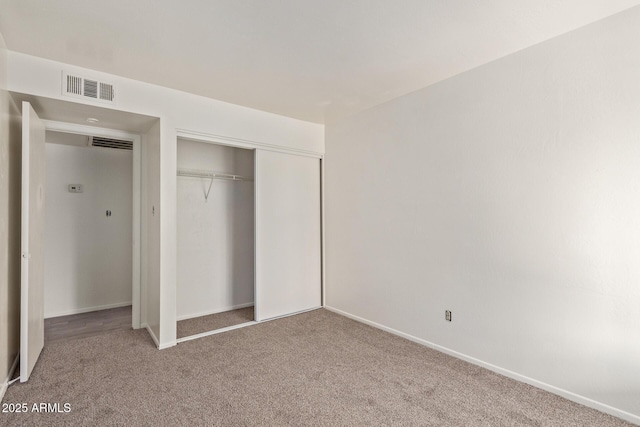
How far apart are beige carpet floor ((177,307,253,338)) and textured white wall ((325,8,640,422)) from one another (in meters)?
1.69

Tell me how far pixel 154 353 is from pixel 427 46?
3.43m

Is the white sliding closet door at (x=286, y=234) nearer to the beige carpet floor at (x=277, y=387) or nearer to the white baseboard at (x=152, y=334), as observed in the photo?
the beige carpet floor at (x=277, y=387)

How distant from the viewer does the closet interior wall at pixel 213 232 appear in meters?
4.01

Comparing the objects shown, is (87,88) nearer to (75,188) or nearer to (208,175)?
(208,175)

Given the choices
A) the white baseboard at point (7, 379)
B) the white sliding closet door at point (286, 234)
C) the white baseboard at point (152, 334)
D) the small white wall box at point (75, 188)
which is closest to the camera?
the white baseboard at point (7, 379)

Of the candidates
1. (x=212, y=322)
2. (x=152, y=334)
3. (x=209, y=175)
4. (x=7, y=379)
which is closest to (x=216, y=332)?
(x=212, y=322)

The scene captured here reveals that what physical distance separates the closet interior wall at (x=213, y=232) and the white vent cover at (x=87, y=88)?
1190 millimetres

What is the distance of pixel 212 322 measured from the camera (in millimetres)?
3824

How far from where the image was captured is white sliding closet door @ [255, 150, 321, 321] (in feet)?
12.6

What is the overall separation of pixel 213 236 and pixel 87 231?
1.72 meters

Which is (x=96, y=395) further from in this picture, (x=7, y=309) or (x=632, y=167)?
(x=632, y=167)

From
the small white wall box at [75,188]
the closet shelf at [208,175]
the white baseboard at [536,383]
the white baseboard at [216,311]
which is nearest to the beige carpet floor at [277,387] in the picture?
the white baseboard at [536,383]

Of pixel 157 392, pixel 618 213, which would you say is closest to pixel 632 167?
pixel 618 213

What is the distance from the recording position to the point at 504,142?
2.53 meters
